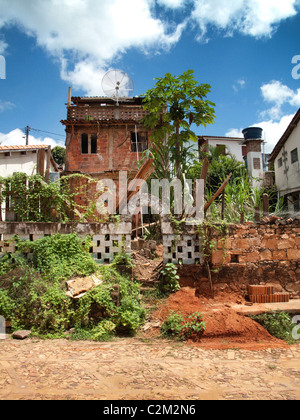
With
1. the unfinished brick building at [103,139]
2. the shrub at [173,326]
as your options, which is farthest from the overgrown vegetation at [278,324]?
the unfinished brick building at [103,139]

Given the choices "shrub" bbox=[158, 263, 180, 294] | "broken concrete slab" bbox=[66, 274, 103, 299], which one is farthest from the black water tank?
"broken concrete slab" bbox=[66, 274, 103, 299]

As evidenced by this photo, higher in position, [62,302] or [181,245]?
[181,245]

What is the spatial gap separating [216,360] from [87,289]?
8.67ft

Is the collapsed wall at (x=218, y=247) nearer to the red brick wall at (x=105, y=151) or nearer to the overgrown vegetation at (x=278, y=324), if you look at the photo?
the overgrown vegetation at (x=278, y=324)

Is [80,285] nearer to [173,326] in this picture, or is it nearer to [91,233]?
[91,233]

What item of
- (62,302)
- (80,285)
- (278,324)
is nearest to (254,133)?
(278,324)

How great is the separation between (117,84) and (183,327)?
48.2 feet

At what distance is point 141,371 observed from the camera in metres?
4.07

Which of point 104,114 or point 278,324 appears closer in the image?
point 278,324

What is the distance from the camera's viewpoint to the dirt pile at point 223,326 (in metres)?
5.24

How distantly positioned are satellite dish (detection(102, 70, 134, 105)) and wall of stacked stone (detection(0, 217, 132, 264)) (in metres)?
12.0

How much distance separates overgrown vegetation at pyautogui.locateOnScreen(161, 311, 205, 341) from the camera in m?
5.33
